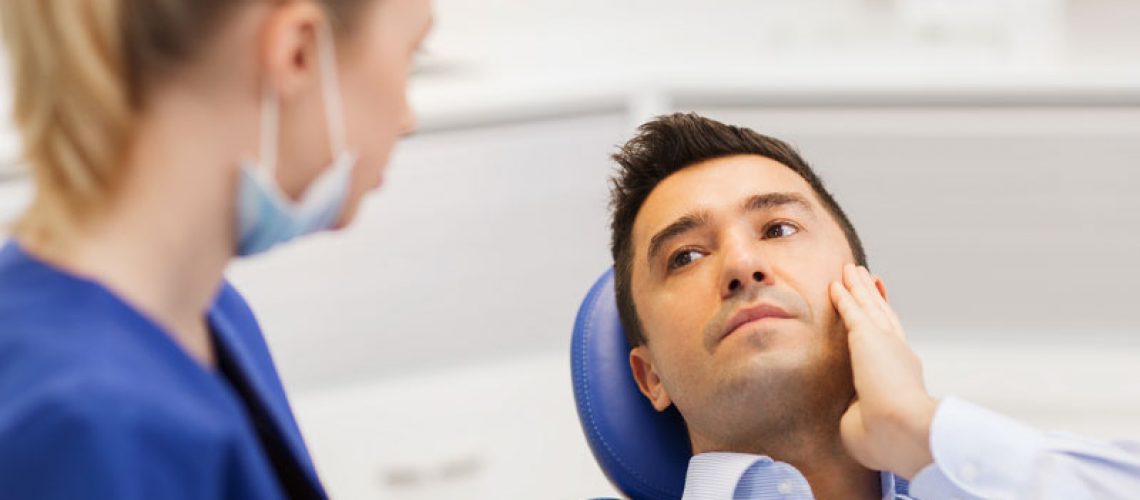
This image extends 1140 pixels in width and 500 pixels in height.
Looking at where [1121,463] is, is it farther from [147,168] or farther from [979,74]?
[979,74]

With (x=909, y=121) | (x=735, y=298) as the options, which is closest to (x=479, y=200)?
(x=909, y=121)

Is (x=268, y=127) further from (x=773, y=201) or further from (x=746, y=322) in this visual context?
(x=773, y=201)

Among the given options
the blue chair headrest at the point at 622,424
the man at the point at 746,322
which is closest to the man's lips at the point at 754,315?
the man at the point at 746,322

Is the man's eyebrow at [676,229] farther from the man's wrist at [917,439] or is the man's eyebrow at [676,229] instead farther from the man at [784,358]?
the man's wrist at [917,439]

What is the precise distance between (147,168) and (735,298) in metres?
0.79

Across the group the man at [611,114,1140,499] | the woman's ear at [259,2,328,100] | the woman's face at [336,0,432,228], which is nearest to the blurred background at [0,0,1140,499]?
the man at [611,114,1140,499]

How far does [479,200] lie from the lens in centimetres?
267

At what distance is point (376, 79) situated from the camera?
974mm

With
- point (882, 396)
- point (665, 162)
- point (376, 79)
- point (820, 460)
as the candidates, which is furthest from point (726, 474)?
point (376, 79)

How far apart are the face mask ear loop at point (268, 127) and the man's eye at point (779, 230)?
2.63ft

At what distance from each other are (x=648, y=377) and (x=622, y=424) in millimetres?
70

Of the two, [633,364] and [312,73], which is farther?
[633,364]

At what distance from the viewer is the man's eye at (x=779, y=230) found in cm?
157

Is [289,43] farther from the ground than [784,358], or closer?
farther from the ground
